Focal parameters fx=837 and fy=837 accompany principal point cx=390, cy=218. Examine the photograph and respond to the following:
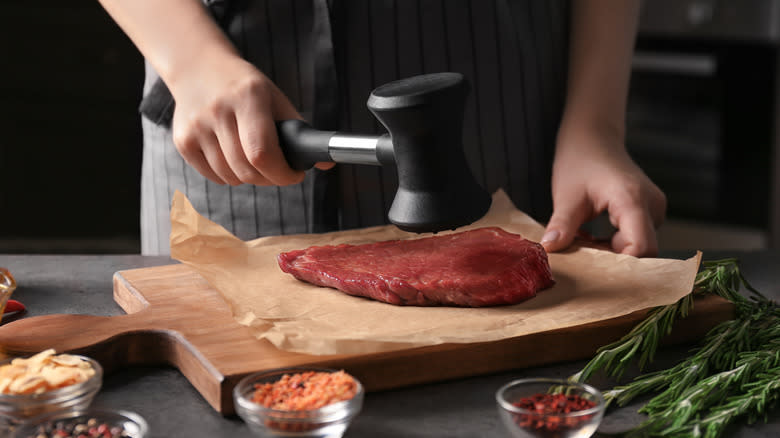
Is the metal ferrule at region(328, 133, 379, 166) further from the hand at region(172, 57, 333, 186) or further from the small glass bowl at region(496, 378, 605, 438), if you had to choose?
the small glass bowl at region(496, 378, 605, 438)

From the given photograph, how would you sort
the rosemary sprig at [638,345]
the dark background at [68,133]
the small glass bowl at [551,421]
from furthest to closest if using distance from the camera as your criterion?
the dark background at [68,133]
the rosemary sprig at [638,345]
the small glass bowl at [551,421]

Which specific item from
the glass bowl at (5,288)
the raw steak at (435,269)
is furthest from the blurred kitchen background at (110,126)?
the glass bowl at (5,288)

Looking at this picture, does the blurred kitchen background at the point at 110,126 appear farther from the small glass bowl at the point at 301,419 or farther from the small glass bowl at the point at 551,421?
the small glass bowl at the point at 301,419

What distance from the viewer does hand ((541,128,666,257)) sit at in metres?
1.72

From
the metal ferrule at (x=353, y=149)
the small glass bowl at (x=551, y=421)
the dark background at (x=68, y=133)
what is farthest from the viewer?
the dark background at (x=68, y=133)

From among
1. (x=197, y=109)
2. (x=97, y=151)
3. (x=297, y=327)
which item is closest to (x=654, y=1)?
(x=97, y=151)

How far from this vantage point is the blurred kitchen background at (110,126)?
3.68 metres

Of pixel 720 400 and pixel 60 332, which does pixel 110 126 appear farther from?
pixel 720 400

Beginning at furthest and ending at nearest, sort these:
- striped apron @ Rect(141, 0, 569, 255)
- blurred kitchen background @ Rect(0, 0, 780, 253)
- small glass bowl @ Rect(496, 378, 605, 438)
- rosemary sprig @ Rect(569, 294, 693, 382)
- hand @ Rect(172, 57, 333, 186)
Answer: blurred kitchen background @ Rect(0, 0, 780, 253), striped apron @ Rect(141, 0, 569, 255), hand @ Rect(172, 57, 333, 186), rosemary sprig @ Rect(569, 294, 693, 382), small glass bowl @ Rect(496, 378, 605, 438)

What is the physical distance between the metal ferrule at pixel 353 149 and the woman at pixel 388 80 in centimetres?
24

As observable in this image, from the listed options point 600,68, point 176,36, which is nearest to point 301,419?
point 176,36

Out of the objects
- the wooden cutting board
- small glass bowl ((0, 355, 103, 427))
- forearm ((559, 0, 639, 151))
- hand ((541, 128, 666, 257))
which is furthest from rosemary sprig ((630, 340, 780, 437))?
forearm ((559, 0, 639, 151))

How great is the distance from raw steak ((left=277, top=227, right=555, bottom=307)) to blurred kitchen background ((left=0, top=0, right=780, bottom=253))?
2343 mm

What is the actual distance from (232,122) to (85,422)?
2.24 ft
